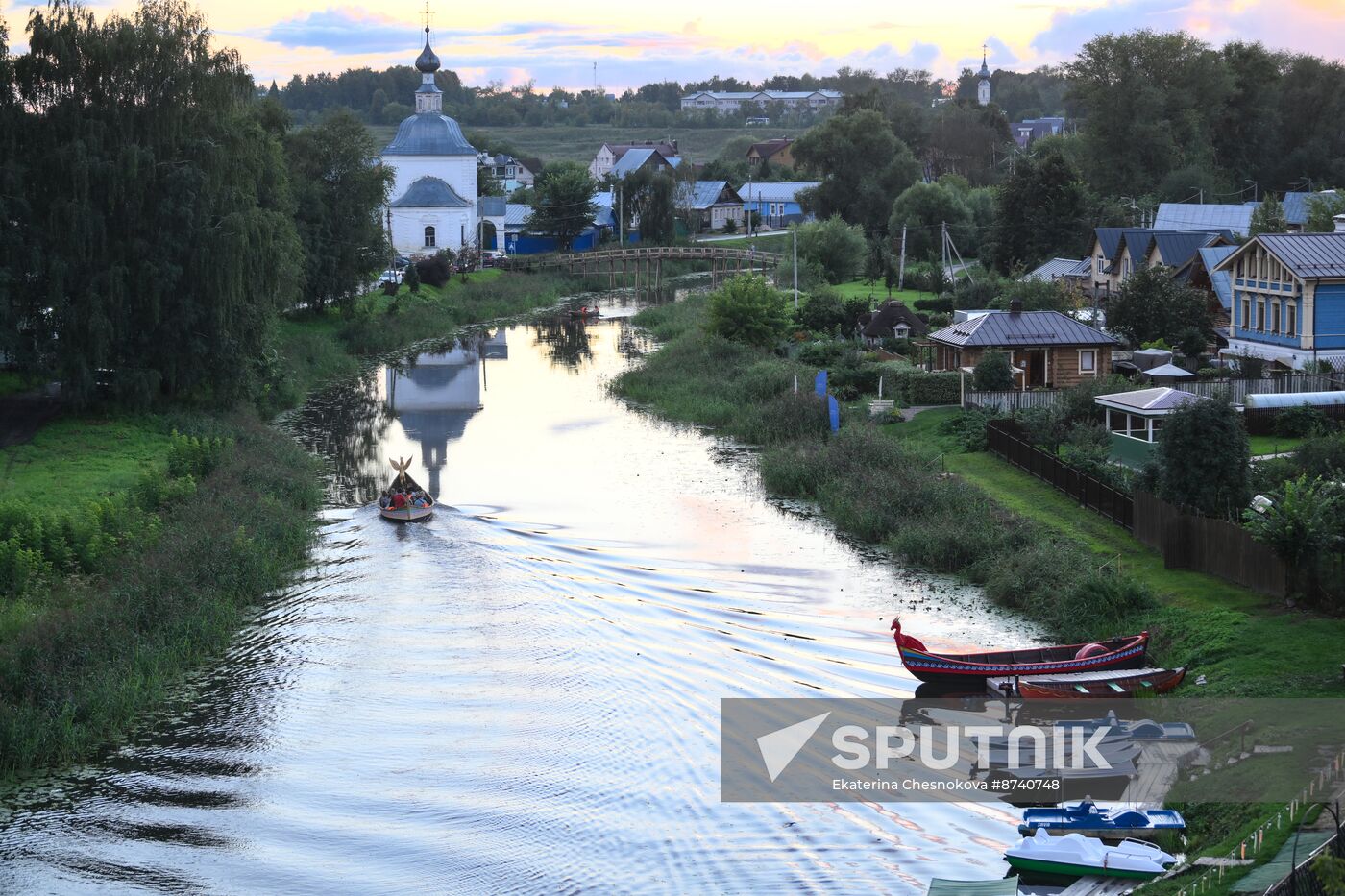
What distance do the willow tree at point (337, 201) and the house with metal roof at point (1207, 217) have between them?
1334 inches

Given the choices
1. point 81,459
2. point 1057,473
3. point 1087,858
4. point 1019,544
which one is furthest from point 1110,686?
point 81,459

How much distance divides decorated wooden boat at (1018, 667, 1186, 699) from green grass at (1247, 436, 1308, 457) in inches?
528

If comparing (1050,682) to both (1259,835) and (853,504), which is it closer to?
(1259,835)

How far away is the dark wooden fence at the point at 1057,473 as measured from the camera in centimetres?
2770

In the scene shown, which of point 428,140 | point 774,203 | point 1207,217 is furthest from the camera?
point 774,203

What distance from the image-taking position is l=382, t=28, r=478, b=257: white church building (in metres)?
92.1

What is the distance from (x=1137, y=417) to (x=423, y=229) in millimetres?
64236

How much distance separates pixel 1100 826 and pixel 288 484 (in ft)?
73.9

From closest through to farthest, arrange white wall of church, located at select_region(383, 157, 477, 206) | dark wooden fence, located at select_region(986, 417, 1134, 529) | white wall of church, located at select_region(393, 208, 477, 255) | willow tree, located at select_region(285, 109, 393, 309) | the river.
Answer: the river, dark wooden fence, located at select_region(986, 417, 1134, 529), willow tree, located at select_region(285, 109, 393, 309), white wall of church, located at select_region(393, 208, 477, 255), white wall of church, located at select_region(383, 157, 477, 206)

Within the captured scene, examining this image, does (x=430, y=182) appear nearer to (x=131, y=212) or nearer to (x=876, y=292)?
(x=876, y=292)

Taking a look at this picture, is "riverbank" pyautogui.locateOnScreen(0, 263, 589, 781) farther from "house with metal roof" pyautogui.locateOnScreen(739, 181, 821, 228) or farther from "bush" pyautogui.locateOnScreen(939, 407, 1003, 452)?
"house with metal roof" pyautogui.locateOnScreen(739, 181, 821, 228)

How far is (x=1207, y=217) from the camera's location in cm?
6512

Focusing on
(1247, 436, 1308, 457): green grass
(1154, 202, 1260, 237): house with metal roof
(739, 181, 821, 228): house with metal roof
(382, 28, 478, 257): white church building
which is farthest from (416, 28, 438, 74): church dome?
(1247, 436, 1308, 457): green grass

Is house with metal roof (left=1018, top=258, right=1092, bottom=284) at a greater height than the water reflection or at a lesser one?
greater
